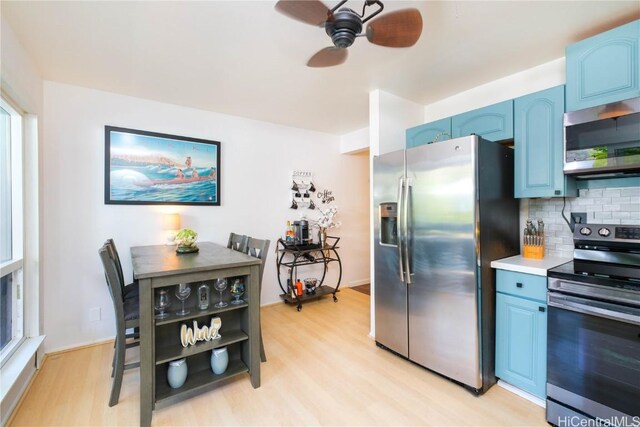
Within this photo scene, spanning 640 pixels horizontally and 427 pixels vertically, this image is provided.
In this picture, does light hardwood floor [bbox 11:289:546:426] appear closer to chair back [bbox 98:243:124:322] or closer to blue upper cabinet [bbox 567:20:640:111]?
chair back [bbox 98:243:124:322]

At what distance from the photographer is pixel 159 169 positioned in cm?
300

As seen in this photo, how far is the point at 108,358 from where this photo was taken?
243 cm

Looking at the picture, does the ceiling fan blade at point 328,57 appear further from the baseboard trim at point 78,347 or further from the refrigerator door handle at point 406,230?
the baseboard trim at point 78,347

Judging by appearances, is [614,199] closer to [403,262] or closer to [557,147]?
[557,147]

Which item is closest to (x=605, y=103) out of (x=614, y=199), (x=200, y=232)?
(x=614, y=199)

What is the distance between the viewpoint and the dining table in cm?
164

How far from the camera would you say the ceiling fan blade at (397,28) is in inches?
53.6

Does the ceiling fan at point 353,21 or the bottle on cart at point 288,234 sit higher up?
the ceiling fan at point 353,21

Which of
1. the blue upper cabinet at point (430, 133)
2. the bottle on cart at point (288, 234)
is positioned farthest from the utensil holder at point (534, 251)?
the bottle on cart at point (288, 234)

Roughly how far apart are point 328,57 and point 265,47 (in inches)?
23.1

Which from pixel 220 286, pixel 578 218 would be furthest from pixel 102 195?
pixel 578 218

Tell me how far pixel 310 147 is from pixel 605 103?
120 inches

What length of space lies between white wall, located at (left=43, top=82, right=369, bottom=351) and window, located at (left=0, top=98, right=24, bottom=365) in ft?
1.21

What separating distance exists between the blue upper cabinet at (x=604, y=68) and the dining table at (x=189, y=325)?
2378 mm
